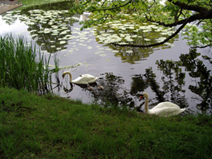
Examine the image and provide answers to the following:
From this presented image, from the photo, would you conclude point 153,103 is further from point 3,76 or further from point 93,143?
point 3,76

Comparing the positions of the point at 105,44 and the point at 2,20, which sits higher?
the point at 2,20

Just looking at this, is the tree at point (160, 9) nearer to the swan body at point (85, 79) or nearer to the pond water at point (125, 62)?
the pond water at point (125, 62)

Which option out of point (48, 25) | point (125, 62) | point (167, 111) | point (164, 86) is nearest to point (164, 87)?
point (164, 86)

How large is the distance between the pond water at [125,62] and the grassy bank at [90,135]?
5.13 feet

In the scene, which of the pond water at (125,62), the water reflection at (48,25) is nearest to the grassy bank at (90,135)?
the pond water at (125,62)

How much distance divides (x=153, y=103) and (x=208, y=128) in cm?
225

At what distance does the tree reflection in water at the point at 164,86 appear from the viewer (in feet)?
18.4


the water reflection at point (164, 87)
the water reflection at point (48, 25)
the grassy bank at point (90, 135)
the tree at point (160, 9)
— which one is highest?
the tree at point (160, 9)

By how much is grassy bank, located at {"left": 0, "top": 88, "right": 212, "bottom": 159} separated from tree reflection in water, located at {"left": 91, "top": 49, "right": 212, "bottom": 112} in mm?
1455

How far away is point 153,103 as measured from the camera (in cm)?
561

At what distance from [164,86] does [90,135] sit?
378 cm

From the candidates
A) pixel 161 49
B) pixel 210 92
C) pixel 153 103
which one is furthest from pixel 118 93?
pixel 161 49

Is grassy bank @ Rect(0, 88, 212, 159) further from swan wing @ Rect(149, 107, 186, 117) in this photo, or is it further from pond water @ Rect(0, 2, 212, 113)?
pond water @ Rect(0, 2, 212, 113)

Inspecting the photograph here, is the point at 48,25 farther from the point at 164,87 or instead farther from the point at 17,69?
the point at 164,87
